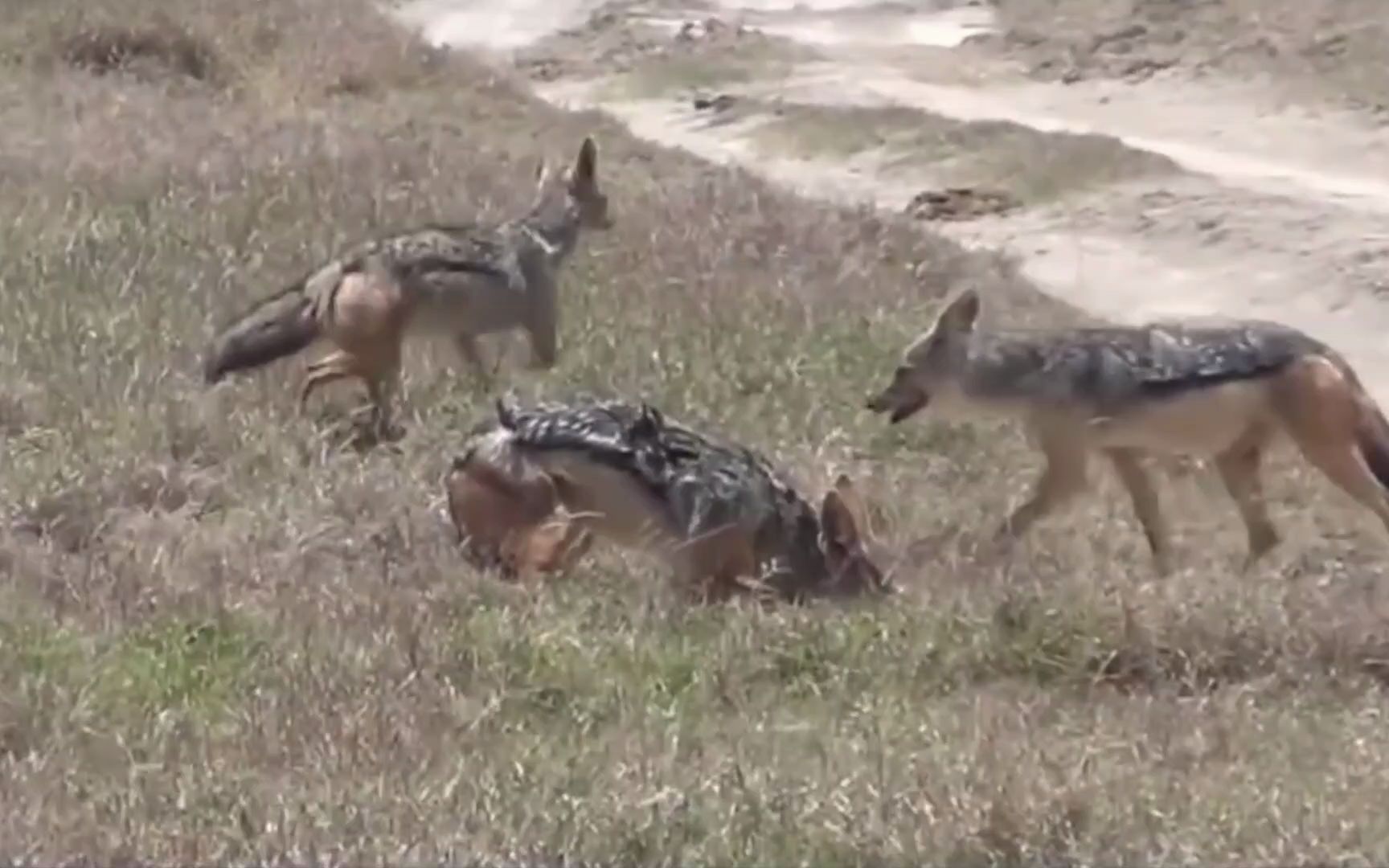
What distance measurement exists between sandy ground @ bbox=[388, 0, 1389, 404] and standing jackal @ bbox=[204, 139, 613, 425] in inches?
207

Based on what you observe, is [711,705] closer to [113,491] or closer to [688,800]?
[688,800]

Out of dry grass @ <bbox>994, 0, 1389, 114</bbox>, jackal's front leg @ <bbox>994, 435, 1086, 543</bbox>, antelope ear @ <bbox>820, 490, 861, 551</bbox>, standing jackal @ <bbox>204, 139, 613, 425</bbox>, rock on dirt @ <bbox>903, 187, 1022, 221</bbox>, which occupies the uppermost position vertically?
antelope ear @ <bbox>820, 490, 861, 551</bbox>

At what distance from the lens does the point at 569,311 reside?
1211 cm

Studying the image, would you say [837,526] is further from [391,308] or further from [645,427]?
[391,308]

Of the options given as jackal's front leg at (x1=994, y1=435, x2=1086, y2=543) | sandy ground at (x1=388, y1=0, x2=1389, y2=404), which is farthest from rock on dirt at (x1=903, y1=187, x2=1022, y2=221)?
jackal's front leg at (x1=994, y1=435, x2=1086, y2=543)

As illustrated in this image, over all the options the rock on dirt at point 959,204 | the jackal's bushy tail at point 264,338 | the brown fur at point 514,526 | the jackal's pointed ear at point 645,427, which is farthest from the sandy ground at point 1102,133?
the brown fur at point 514,526

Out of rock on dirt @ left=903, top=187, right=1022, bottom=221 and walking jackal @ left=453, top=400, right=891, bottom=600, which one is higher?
walking jackal @ left=453, top=400, right=891, bottom=600

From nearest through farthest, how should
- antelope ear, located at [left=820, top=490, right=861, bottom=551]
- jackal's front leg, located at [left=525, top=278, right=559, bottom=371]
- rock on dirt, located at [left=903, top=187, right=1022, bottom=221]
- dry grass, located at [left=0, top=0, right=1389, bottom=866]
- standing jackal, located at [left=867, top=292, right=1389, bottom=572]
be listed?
dry grass, located at [left=0, top=0, right=1389, bottom=866], antelope ear, located at [left=820, top=490, right=861, bottom=551], standing jackal, located at [left=867, top=292, right=1389, bottom=572], jackal's front leg, located at [left=525, top=278, right=559, bottom=371], rock on dirt, located at [left=903, top=187, right=1022, bottom=221]

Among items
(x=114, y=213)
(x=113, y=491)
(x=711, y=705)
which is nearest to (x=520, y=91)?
(x=114, y=213)

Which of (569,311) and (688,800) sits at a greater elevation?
(688,800)

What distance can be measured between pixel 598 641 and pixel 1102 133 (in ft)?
53.6

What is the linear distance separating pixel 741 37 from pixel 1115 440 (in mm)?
18900

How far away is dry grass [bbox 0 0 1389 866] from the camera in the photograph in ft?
17.7

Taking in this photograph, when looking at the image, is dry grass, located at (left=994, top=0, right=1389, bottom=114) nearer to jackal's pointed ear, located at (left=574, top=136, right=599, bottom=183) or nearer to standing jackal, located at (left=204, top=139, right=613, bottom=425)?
jackal's pointed ear, located at (left=574, top=136, right=599, bottom=183)
